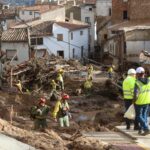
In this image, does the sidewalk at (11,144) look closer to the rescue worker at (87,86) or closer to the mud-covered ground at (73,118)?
the mud-covered ground at (73,118)

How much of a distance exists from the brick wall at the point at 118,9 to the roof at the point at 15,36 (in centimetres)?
1392

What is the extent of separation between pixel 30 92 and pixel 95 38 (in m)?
41.6

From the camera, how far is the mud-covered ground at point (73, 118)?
11.7 meters

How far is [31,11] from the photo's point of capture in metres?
73.4

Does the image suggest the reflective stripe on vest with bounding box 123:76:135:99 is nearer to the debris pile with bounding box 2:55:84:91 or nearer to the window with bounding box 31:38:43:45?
the debris pile with bounding box 2:55:84:91

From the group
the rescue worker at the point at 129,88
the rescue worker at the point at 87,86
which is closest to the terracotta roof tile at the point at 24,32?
the rescue worker at the point at 87,86

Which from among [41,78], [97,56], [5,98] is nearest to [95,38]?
[97,56]

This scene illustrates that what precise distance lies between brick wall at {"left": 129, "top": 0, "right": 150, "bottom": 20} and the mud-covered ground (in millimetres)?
20441

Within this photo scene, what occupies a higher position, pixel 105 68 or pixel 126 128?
pixel 126 128

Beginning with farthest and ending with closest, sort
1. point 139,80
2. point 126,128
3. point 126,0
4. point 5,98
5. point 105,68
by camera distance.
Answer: point 126,0 → point 105,68 → point 5,98 → point 126,128 → point 139,80

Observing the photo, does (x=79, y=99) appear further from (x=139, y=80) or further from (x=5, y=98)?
(x=139, y=80)

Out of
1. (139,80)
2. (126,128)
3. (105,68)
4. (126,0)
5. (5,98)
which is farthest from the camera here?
(126,0)

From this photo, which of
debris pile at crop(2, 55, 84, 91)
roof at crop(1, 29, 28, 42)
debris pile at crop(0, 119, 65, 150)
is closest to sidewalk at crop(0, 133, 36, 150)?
debris pile at crop(0, 119, 65, 150)

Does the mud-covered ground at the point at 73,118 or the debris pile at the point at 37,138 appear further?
the mud-covered ground at the point at 73,118
